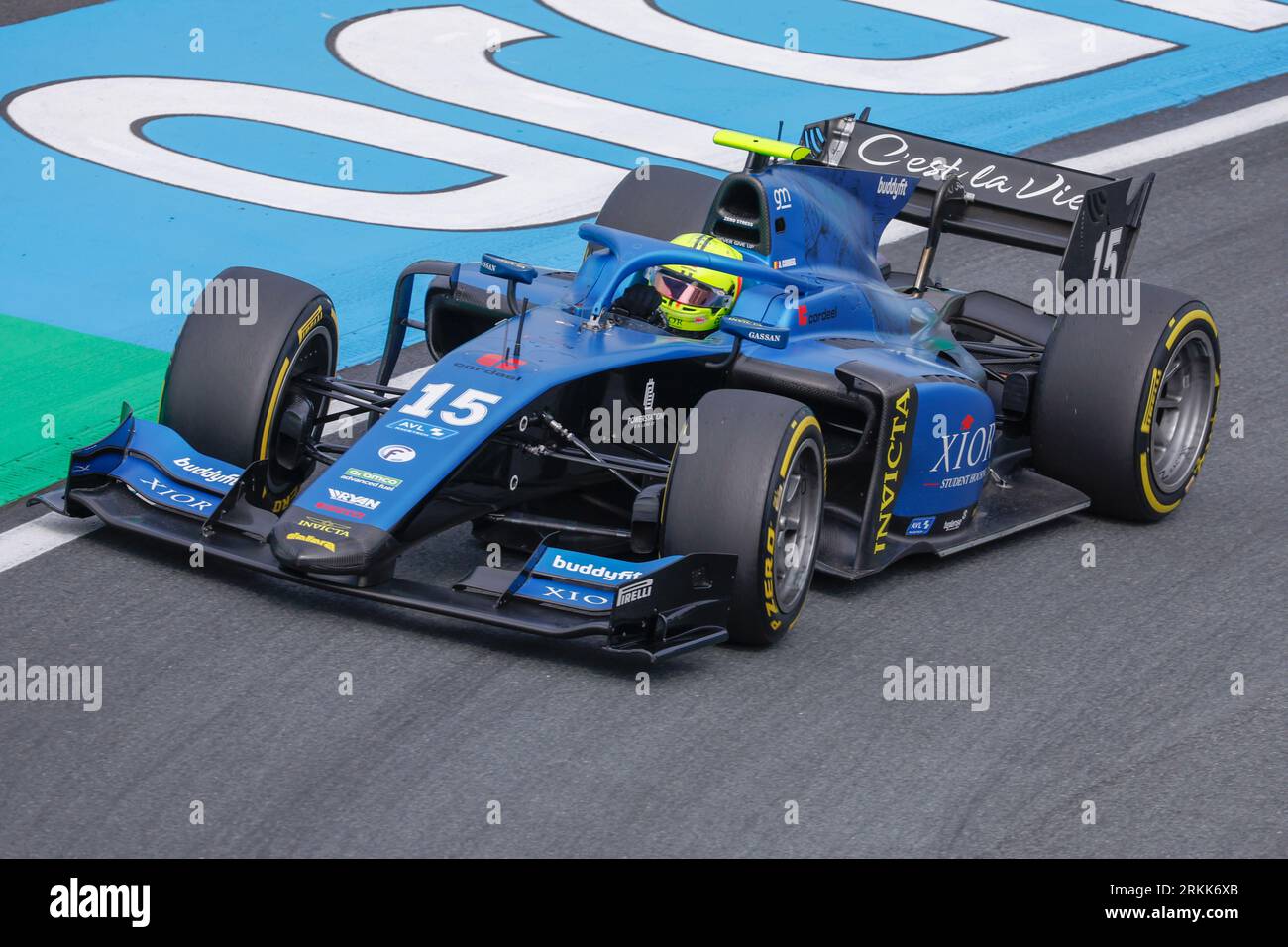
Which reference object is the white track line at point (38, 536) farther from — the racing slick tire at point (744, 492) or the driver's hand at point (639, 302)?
the racing slick tire at point (744, 492)

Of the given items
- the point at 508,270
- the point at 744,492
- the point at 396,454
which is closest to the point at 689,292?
the point at 508,270

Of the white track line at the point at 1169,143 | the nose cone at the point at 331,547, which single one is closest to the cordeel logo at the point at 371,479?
the nose cone at the point at 331,547

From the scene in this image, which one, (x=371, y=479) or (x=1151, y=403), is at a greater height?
(x=1151, y=403)

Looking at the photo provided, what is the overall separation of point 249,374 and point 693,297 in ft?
5.55

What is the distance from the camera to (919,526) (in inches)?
283

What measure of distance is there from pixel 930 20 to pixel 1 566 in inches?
433

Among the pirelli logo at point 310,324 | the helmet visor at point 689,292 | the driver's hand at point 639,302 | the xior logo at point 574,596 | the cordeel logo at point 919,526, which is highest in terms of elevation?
the helmet visor at point 689,292

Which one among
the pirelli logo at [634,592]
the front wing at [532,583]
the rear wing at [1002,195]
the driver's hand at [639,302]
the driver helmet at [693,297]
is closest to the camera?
the pirelli logo at [634,592]

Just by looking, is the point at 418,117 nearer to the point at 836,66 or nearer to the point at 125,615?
the point at 836,66

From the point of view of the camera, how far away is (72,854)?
16.6 ft

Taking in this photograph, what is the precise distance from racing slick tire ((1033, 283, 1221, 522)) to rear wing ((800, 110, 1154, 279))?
0.55 m

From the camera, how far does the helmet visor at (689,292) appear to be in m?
7.12

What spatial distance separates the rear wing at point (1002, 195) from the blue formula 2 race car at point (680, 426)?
0.10ft

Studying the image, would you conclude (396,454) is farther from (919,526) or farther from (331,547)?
(919,526)
